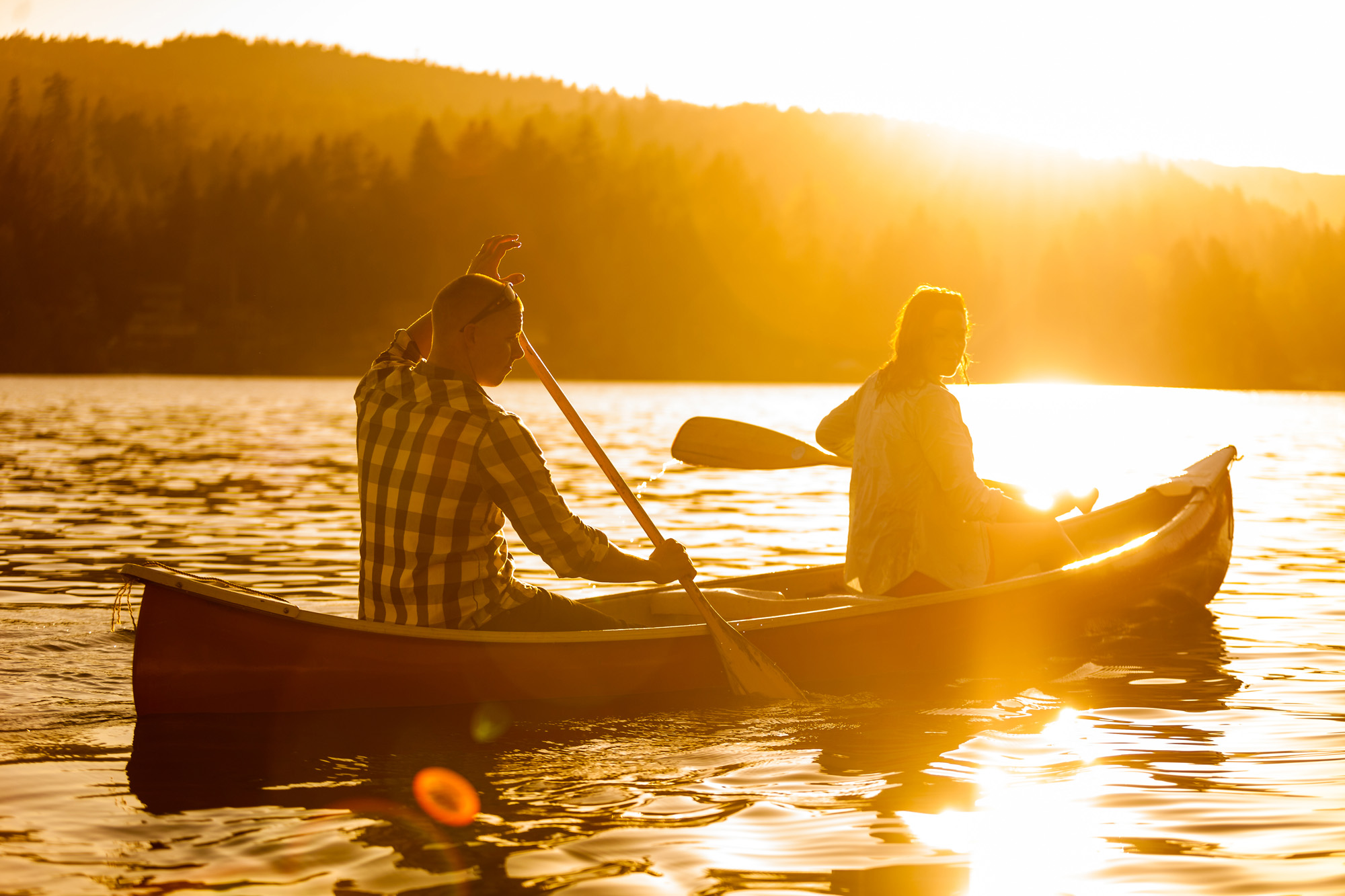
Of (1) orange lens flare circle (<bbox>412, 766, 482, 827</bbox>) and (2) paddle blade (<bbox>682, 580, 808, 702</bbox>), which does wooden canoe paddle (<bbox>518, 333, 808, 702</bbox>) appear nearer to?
(2) paddle blade (<bbox>682, 580, 808, 702</bbox>)

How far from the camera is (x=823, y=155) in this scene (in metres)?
129

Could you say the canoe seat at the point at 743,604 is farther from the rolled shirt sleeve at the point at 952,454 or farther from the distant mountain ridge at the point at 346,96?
the distant mountain ridge at the point at 346,96

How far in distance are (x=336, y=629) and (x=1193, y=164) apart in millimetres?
159890

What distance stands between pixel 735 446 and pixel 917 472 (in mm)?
1800

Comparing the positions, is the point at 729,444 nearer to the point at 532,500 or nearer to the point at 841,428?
the point at 841,428

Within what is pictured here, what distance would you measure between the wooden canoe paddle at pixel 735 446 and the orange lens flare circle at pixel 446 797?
9.58 feet

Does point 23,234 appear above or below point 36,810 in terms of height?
above

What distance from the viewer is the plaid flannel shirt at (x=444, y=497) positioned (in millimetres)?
4801

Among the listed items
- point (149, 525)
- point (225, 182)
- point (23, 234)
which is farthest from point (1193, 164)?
point (149, 525)

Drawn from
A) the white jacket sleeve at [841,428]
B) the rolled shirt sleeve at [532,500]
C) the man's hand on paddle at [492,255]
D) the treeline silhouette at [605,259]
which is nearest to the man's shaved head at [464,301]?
the rolled shirt sleeve at [532,500]

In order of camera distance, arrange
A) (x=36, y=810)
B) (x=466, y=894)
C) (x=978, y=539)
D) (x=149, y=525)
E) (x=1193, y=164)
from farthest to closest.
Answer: (x=1193, y=164)
(x=149, y=525)
(x=978, y=539)
(x=36, y=810)
(x=466, y=894)

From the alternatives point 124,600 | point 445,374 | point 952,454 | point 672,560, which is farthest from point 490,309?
point 124,600

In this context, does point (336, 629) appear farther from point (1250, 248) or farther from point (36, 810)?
point (1250, 248)

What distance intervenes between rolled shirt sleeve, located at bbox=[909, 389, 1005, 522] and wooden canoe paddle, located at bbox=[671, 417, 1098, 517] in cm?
142
